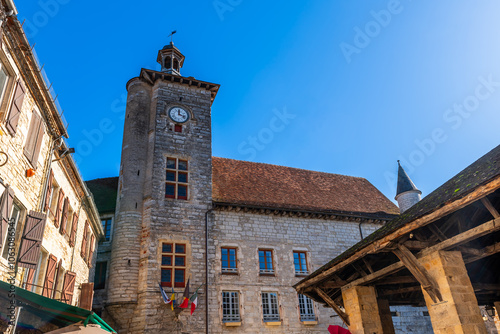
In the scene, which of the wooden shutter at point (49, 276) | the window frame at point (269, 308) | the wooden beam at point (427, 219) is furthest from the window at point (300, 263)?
the wooden shutter at point (49, 276)

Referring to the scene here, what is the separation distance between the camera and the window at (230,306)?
15875mm

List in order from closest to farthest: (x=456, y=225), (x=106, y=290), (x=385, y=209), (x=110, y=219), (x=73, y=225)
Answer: (x=456, y=225) < (x=73, y=225) < (x=106, y=290) < (x=110, y=219) < (x=385, y=209)

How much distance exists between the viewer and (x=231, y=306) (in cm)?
1614

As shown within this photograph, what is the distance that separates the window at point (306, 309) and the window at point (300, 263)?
1.13m

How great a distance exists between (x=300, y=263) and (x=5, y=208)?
13.6 metres

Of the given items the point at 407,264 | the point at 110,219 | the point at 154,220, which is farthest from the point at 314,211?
the point at 407,264

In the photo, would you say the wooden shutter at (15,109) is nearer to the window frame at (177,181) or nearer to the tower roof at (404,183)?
the window frame at (177,181)

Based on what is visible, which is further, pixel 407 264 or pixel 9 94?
pixel 9 94

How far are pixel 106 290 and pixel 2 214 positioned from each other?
10.1 metres

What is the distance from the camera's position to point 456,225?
695 cm

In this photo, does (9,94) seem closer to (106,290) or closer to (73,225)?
(73,225)

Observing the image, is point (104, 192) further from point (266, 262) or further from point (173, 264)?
point (266, 262)

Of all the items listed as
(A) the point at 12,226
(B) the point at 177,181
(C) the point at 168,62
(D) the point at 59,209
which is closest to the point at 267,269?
(B) the point at 177,181

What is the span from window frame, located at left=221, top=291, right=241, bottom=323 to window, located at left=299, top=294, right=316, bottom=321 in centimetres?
294
